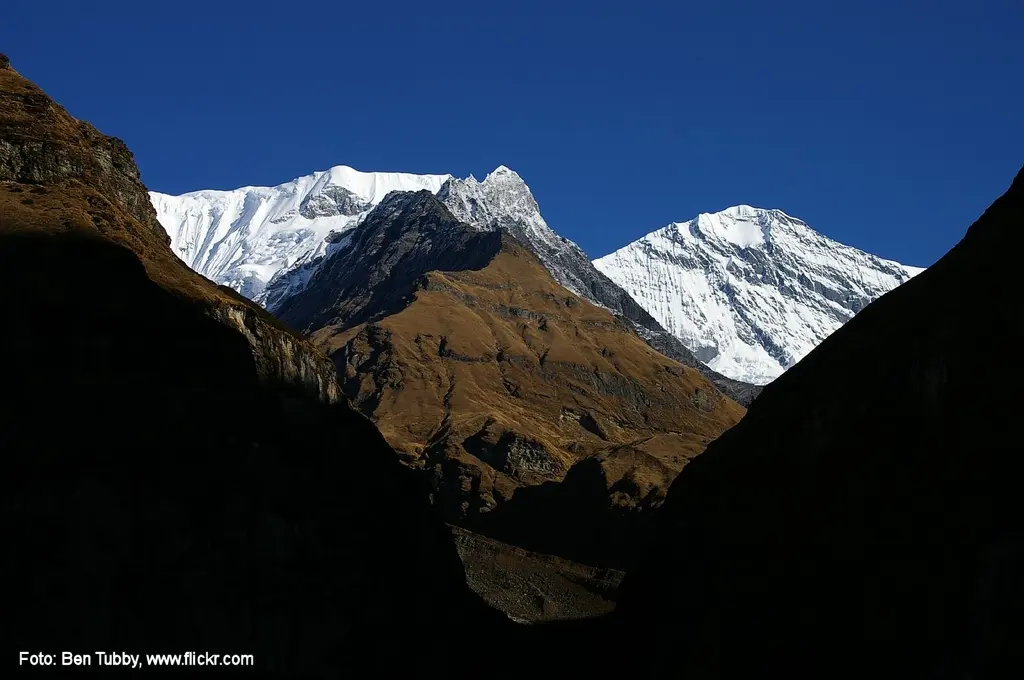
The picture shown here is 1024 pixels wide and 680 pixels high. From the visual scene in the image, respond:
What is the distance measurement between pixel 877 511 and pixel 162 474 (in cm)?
5478

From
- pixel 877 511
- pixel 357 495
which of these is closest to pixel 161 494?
pixel 357 495

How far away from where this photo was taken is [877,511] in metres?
109

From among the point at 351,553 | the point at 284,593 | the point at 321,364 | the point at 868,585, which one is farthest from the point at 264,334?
the point at 868,585

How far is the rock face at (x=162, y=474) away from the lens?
104 m

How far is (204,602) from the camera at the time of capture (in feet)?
365

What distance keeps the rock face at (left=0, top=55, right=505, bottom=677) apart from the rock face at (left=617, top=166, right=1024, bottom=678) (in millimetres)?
30065

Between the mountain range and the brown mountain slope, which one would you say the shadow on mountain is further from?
the brown mountain slope

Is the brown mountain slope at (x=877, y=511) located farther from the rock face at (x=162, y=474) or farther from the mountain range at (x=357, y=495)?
the rock face at (x=162, y=474)

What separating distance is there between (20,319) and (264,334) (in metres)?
42.5

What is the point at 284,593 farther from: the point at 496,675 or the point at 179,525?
the point at 496,675

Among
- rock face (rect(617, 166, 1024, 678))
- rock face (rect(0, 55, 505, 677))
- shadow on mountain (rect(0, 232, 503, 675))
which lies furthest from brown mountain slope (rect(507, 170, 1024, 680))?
shadow on mountain (rect(0, 232, 503, 675))

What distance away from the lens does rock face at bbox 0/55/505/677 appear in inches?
4094

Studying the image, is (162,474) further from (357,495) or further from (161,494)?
(357,495)

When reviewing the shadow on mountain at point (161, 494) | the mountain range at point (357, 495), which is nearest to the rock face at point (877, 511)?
the mountain range at point (357, 495)
